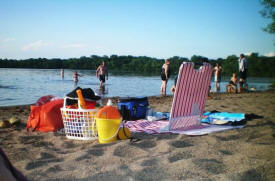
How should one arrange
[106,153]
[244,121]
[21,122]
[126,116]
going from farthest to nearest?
[126,116]
[21,122]
[244,121]
[106,153]

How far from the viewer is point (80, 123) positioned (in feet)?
11.8

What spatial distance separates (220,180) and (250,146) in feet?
3.98

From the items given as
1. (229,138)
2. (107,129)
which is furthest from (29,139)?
(229,138)

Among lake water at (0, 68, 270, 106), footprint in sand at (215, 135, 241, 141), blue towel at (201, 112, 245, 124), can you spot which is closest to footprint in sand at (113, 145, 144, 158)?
footprint in sand at (215, 135, 241, 141)

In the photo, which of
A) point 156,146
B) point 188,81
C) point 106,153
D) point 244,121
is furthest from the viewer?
point 244,121

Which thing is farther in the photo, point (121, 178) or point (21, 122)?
A: point (21, 122)

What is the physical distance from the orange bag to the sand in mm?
252

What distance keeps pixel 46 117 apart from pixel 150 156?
2.29 metres

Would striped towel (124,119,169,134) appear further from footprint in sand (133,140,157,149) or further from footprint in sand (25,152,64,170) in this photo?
footprint in sand (25,152,64,170)

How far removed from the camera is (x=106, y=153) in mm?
2881

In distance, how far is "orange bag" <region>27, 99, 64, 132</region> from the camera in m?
4.08

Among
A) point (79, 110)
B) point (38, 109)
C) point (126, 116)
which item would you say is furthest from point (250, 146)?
point (38, 109)

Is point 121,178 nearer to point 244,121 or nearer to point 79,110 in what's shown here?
point 79,110

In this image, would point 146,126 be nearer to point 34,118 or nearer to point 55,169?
point 34,118
